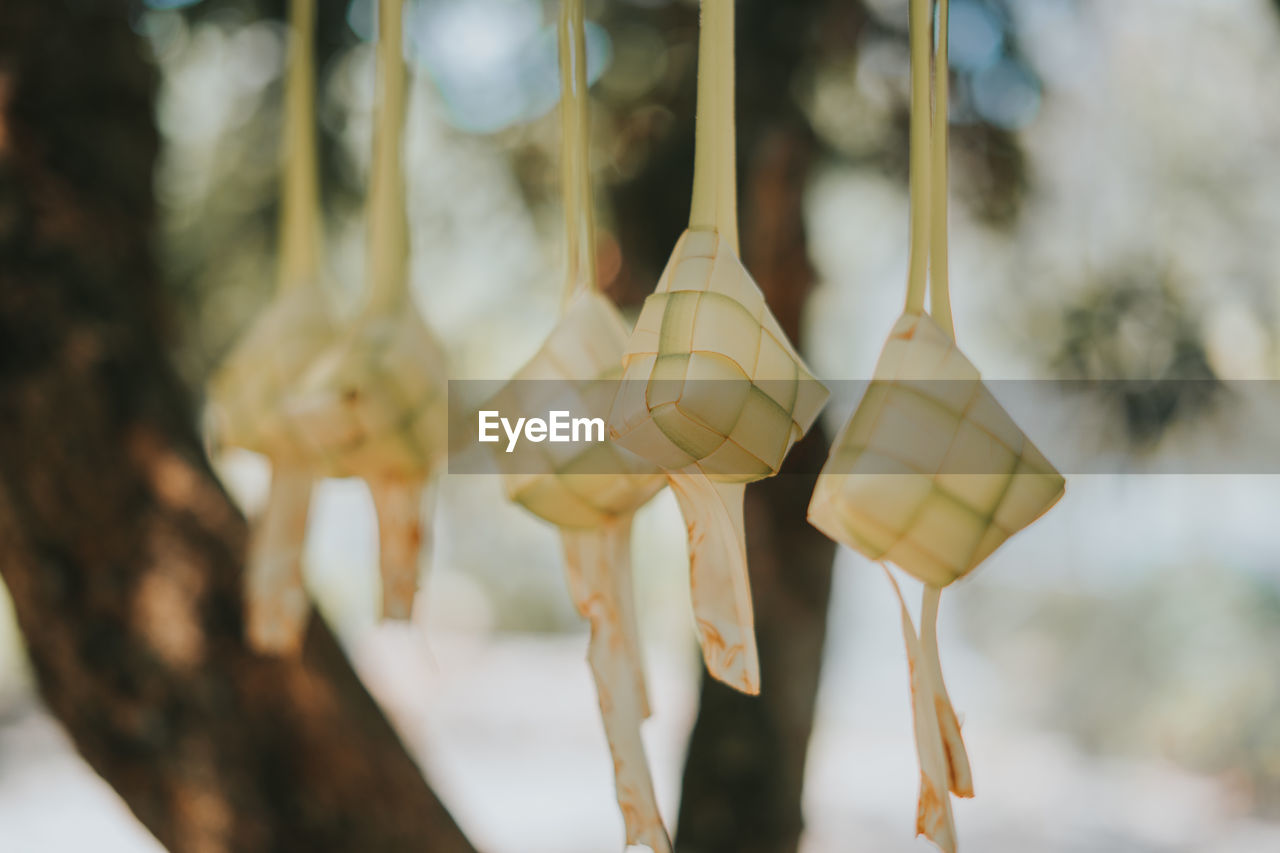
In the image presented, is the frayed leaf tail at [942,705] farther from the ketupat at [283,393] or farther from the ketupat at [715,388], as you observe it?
the ketupat at [283,393]

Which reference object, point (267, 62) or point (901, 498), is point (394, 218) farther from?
point (267, 62)

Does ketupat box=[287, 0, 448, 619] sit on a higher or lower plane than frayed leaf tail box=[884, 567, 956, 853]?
higher

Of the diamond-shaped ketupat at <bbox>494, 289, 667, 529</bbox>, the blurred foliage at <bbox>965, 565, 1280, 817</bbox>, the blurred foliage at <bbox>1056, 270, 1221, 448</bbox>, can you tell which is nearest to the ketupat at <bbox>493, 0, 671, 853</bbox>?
the diamond-shaped ketupat at <bbox>494, 289, 667, 529</bbox>

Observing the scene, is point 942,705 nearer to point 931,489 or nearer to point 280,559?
point 931,489

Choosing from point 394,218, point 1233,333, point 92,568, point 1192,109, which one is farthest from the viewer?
point 1192,109

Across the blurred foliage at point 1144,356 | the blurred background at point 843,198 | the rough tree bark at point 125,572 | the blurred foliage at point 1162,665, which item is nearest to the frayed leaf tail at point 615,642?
the blurred background at point 843,198

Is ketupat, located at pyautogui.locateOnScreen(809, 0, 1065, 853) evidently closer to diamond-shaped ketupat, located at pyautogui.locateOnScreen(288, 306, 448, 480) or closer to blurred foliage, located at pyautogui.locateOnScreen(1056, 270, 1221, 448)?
diamond-shaped ketupat, located at pyautogui.locateOnScreen(288, 306, 448, 480)

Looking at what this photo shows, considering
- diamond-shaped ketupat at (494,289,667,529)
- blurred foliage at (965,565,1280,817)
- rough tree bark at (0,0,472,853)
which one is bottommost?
blurred foliage at (965,565,1280,817)

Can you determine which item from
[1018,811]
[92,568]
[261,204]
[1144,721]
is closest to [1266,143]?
[92,568]
